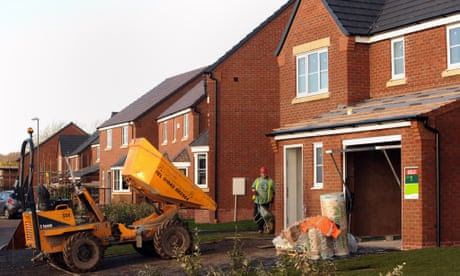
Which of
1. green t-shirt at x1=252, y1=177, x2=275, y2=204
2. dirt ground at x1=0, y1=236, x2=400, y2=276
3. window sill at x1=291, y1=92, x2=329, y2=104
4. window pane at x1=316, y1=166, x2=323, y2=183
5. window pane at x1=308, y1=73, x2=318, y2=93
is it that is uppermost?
window pane at x1=308, y1=73, x2=318, y2=93

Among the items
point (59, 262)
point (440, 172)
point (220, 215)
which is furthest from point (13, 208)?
point (440, 172)

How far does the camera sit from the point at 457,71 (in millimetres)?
20484

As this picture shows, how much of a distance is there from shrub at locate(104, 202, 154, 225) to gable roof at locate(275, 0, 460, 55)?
31.2 ft

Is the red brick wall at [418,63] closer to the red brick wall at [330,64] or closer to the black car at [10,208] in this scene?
the red brick wall at [330,64]

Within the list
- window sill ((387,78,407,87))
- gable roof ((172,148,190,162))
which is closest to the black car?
gable roof ((172,148,190,162))

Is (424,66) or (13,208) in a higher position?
(424,66)

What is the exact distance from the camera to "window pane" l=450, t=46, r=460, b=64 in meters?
20.7

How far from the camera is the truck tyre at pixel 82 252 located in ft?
55.8

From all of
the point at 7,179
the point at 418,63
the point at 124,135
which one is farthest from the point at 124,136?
the point at 418,63

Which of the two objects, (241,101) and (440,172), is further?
(241,101)

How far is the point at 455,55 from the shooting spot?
68.2ft

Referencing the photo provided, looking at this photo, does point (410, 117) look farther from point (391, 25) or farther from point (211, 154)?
point (211, 154)

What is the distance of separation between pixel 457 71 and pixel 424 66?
50.3 inches

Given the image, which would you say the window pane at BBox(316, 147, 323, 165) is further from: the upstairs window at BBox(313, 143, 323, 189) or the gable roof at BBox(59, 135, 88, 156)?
the gable roof at BBox(59, 135, 88, 156)
